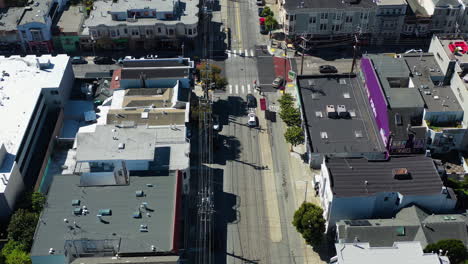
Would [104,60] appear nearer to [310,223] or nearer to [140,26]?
[140,26]

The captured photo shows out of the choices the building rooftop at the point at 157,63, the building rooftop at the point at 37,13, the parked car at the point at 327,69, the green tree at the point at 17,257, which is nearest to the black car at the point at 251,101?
the building rooftop at the point at 157,63

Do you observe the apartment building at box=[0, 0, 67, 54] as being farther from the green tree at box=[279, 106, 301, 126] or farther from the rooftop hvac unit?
the rooftop hvac unit

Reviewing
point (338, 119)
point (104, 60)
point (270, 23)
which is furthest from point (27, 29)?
point (338, 119)

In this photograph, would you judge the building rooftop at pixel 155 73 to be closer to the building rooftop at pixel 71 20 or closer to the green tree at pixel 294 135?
the green tree at pixel 294 135

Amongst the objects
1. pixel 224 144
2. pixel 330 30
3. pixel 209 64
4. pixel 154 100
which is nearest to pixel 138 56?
pixel 209 64

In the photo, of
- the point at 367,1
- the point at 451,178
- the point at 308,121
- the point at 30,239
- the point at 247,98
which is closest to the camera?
the point at 30,239

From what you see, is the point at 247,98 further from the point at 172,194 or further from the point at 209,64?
the point at 172,194
